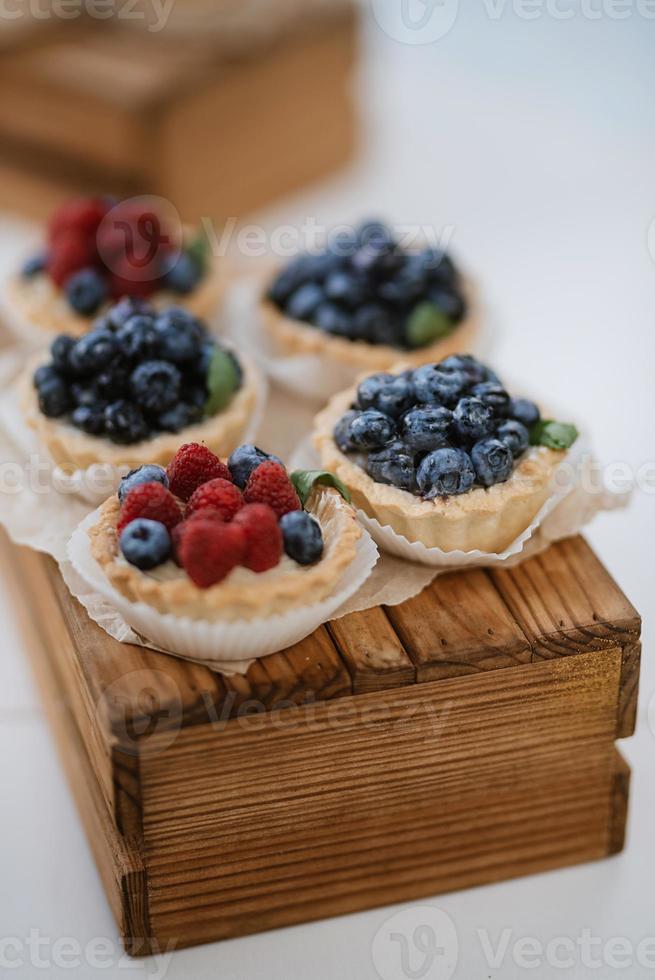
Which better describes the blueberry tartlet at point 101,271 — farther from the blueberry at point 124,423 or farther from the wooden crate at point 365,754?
the wooden crate at point 365,754

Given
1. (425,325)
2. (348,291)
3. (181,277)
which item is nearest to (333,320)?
(348,291)

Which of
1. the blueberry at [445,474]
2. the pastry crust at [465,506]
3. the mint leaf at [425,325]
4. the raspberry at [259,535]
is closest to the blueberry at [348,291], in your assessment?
the mint leaf at [425,325]

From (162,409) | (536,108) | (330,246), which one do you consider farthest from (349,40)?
(162,409)

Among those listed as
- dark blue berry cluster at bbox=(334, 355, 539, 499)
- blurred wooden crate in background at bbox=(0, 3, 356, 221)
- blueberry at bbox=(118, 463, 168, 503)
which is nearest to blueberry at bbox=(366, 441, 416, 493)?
dark blue berry cluster at bbox=(334, 355, 539, 499)

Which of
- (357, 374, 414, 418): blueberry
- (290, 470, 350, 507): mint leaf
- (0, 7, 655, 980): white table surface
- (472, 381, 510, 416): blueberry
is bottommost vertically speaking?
(0, 7, 655, 980): white table surface

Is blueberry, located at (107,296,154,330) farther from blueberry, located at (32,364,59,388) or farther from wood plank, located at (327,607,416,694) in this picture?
wood plank, located at (327,607,416,694)

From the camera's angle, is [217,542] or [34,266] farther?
[34,266]

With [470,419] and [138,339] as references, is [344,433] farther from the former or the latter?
[138,339]
